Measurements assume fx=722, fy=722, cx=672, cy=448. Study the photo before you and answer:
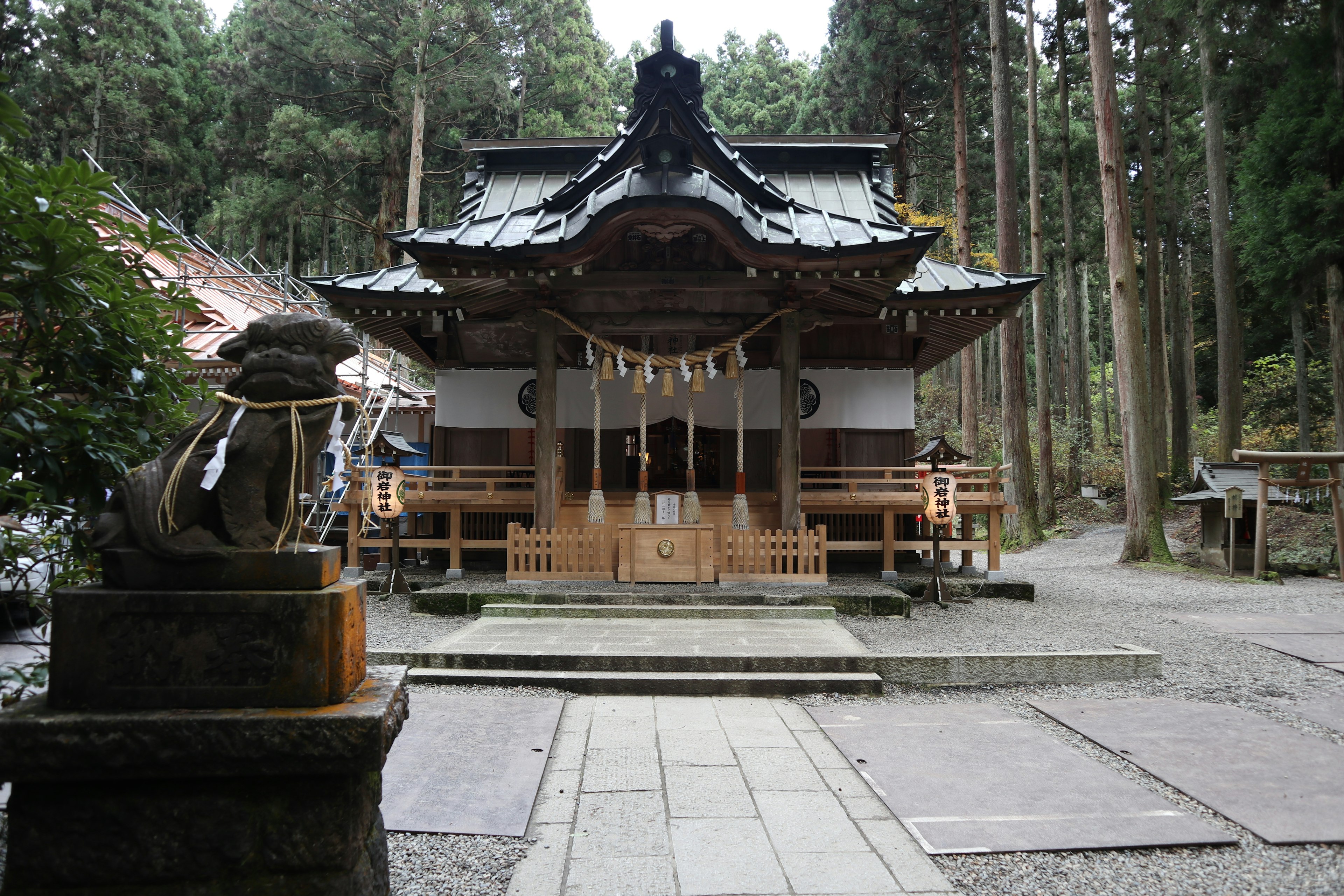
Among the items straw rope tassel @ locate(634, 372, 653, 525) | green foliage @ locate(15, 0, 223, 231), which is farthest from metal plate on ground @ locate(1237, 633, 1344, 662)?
green foliage @ locate(15, 0, 223, 231)

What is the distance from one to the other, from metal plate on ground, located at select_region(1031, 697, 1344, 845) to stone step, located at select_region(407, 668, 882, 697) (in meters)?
1.31

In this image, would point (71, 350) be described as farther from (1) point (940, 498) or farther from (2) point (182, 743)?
(1) point (940, 498)

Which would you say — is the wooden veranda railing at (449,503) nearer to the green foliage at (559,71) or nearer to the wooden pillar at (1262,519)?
the wooden pillar at (1262,519)

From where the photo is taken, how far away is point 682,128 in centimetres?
998

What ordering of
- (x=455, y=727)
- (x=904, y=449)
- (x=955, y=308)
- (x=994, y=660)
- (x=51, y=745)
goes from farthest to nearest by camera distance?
(x=904, y=449)
(x=955, y=308)
(x=994, y=660)
(x=455, y=727)
(x=51, y=745)

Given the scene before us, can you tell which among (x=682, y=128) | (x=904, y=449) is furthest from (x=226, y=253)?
(x=904, y=449)

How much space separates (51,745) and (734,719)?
11.7 feet

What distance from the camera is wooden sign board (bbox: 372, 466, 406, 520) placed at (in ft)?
29.0

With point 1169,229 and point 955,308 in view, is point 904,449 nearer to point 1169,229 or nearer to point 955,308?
point 955,308

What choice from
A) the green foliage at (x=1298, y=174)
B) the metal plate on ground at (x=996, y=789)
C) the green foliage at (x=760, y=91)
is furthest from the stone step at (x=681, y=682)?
A: the green foliage at (x=760, y=91)

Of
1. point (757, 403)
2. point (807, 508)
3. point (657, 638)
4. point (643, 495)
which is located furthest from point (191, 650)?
point (757, 403)

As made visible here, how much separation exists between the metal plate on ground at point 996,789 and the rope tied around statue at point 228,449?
283 cm

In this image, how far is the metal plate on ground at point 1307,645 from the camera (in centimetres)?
622

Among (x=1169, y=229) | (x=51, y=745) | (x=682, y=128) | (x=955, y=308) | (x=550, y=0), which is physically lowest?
(x=51, y=745)
